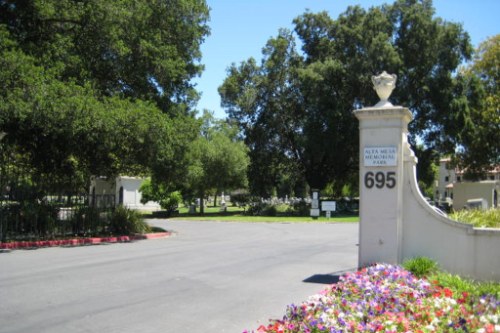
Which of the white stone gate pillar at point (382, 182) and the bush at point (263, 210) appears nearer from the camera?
the white stone gate pillar at point (382, 182)

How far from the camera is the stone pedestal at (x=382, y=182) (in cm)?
952

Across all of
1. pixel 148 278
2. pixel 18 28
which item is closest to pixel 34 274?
pixel 148 278

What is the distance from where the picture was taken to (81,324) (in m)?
6.91

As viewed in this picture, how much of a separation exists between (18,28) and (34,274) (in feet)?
37.4

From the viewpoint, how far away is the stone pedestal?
9523 mm

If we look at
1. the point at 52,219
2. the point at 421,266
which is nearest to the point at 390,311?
the point at 421,266

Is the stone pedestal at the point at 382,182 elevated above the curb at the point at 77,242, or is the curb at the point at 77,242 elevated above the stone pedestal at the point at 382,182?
the stone pedestal at the point at 382,182

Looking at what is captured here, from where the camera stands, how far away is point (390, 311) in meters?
5.38

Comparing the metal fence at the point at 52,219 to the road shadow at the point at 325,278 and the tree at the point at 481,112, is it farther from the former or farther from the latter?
the tree at the point at 481,112

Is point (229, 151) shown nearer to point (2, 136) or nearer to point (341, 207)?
point (341, 207)

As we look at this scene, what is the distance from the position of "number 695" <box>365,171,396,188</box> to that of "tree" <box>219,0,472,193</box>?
1192 inches

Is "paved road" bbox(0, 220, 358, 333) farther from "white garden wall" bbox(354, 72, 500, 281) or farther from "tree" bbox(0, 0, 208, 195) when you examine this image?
"tree" bbox(0, 0, 208, 195)

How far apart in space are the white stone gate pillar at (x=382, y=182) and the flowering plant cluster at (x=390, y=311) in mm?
2920

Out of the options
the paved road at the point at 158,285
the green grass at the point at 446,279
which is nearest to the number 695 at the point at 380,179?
the green grass at the point at 446,279
